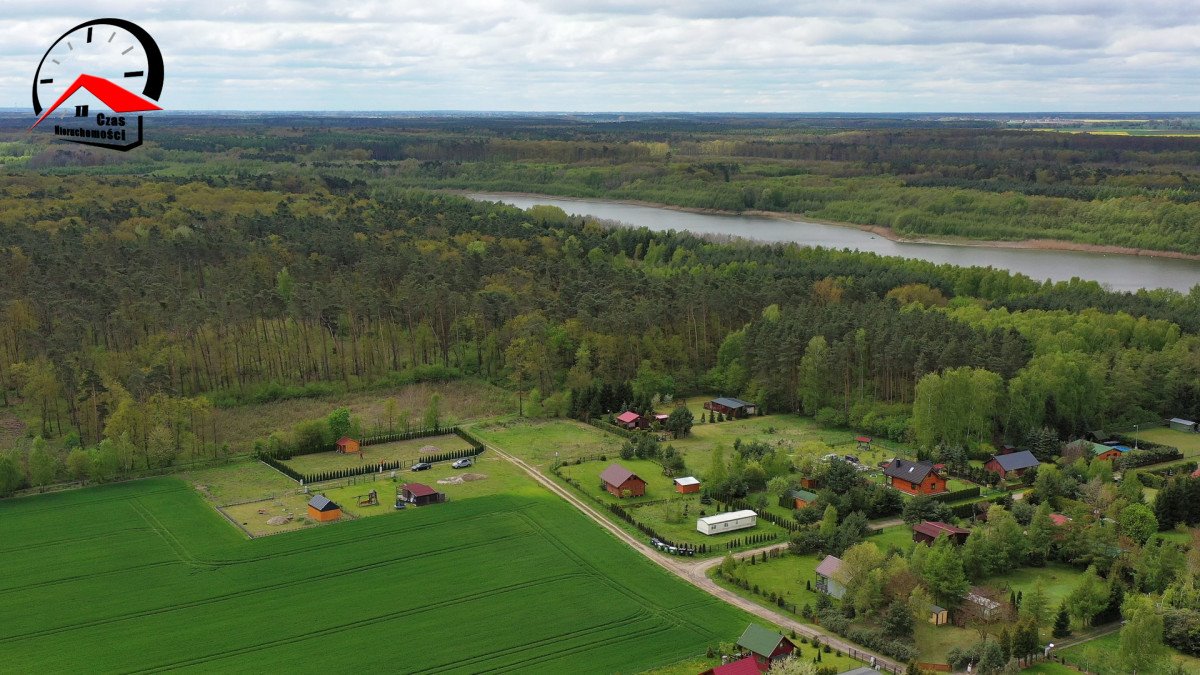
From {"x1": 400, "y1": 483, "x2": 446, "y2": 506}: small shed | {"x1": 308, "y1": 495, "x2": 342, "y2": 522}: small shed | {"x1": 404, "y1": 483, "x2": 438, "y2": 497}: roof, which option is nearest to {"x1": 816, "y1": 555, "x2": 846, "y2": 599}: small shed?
{"x1": 400, "y1": 483, "x2": 446, "y2": 506}: small shed

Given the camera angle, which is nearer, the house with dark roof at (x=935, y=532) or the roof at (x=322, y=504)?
the house with dark roof at (x=935, y=532)

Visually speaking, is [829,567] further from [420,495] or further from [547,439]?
[547,439]

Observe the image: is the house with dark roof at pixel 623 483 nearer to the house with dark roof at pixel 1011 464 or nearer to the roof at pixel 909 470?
the roof at pixel 909 470

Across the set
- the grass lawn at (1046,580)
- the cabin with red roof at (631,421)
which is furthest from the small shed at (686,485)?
the grass lawn at (1046,580)

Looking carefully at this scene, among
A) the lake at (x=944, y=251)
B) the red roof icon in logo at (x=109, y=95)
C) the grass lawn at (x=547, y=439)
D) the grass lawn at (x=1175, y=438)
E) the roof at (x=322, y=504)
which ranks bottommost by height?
the grass lawn at (x=547, y=439)

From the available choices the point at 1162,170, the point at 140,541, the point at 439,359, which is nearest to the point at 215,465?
the point at 140,541

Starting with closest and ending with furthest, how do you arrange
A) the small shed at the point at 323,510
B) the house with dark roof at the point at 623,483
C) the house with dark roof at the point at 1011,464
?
the small shed at the point at 323,510 → the house with dark roof at the point at 623,483 → the house with dark roof at the point at 1011,464

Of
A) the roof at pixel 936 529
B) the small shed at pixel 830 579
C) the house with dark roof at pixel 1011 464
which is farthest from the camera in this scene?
the house with dark roof at pixel 1011 464
